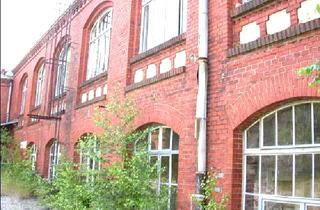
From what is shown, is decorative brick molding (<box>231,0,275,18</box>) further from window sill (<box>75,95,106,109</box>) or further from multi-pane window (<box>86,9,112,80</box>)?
multi-pane window (<box>86,9,112,80</box>)

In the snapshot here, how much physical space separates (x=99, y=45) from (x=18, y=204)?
5968mm

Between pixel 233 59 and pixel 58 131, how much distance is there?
10.4m

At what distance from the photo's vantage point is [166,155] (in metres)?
9.23

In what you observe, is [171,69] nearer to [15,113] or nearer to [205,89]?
[205,89]

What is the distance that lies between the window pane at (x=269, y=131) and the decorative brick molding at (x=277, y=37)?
1.04 metres

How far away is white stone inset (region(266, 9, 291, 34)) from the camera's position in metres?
6.46

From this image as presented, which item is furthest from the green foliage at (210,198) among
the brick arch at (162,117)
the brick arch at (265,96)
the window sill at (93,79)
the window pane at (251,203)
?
the window sill at (93,79)

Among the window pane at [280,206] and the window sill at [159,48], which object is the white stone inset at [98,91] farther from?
the window pane at [280,206]

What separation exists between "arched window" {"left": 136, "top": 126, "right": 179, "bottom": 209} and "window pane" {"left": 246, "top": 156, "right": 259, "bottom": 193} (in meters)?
1.89

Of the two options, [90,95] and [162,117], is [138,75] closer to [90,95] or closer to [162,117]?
[162,117]

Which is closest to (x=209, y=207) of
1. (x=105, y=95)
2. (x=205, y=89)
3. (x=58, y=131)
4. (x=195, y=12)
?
(x=205, y=89)

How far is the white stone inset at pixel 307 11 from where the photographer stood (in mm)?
6020

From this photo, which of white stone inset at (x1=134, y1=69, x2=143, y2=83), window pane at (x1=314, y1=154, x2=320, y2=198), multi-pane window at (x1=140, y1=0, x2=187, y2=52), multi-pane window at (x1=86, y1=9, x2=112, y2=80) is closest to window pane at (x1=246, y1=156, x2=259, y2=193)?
window pane at (x1=314, y1=154, x2=320, y2=198)

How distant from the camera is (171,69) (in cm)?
888
